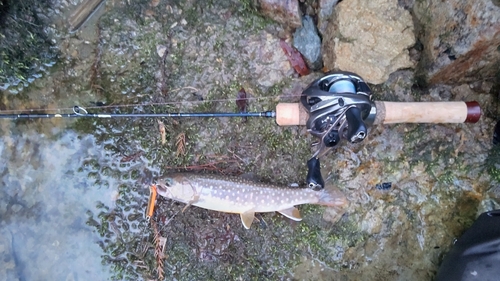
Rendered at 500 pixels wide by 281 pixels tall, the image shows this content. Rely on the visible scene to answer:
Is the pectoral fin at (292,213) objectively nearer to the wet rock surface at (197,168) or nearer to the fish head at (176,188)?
the wet rock surface at (197,168)

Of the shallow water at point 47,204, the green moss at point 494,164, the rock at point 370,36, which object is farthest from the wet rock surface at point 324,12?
the shallow water at point 47,204

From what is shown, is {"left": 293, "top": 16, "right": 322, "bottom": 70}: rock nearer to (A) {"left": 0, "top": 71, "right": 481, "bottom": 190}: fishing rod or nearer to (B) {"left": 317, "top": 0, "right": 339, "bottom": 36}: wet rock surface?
(B) {"left": 317, "top": 0, "right": 339, "bottom": 36}: wet rock surface

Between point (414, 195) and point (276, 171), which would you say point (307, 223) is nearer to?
point (276, 171)

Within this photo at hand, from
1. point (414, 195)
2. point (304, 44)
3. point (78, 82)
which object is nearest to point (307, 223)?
point (414, 195)

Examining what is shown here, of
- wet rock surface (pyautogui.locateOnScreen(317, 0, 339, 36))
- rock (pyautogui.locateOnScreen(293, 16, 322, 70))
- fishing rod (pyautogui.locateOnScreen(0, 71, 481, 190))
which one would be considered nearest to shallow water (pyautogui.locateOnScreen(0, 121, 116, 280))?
fishing rod (pyautogui.locateOnScreen(0, 71, 481, 190))

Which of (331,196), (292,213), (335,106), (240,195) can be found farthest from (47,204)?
(335,106)
